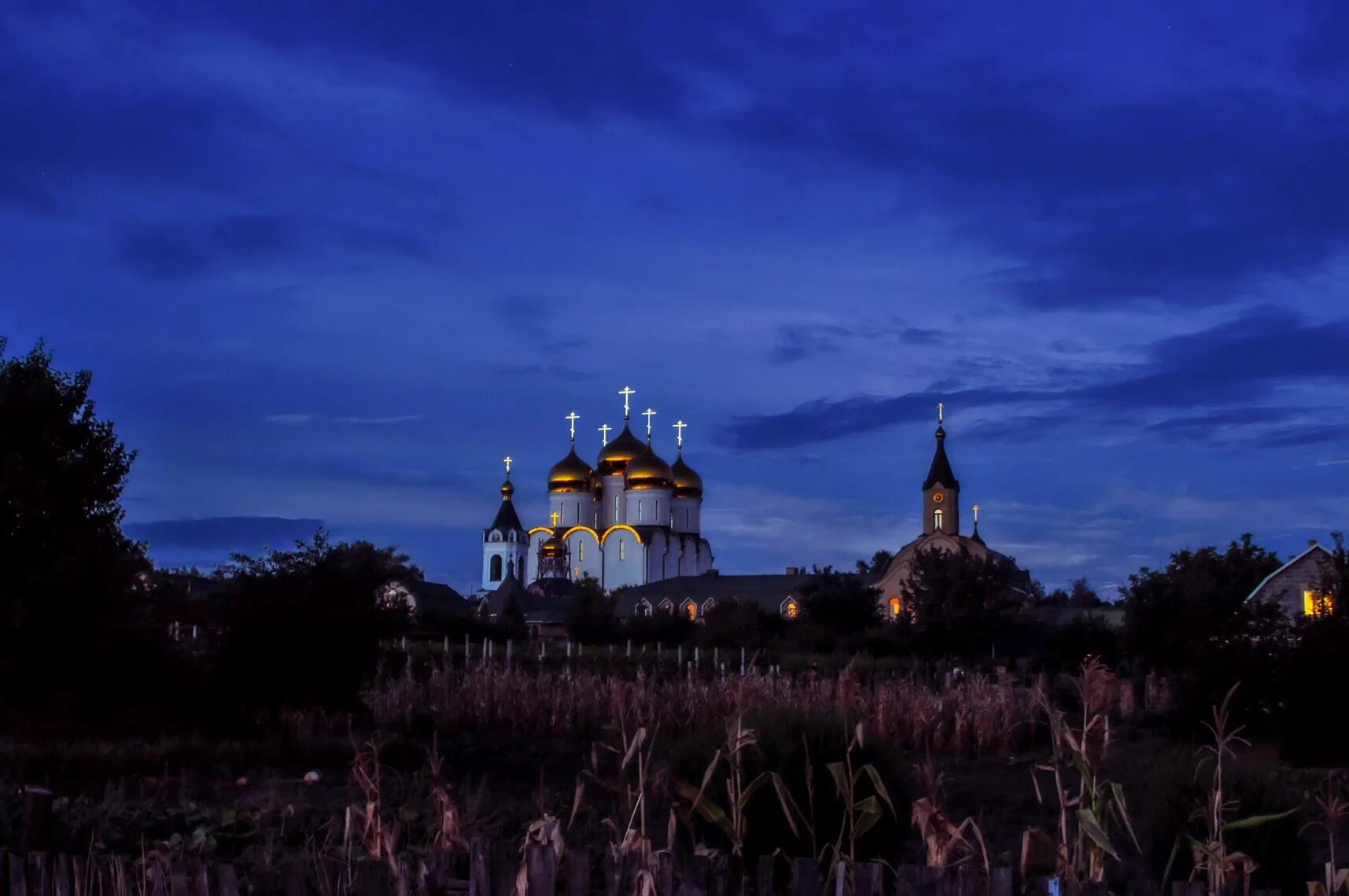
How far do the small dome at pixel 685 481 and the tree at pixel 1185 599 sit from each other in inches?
1866

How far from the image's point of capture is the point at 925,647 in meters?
54.0

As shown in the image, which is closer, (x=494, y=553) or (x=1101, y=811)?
(x=1101, y=811)

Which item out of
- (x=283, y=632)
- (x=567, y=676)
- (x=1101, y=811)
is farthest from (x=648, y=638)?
(x=1101, y=811)

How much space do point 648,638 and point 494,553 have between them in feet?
137

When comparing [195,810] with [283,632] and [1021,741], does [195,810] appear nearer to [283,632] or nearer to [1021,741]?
[283,632]

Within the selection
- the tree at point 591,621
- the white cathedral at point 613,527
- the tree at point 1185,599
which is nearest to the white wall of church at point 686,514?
the white cathedral at point 613,527

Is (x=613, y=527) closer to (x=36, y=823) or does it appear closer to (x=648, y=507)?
(x=648, y=507)

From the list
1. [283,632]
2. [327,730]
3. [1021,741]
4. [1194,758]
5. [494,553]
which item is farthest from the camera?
[494,553]

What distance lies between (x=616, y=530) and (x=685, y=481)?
19.3 feet

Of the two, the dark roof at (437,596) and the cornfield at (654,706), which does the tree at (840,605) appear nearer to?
the dark roof at (437,596)

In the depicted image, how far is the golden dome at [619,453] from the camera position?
321ft

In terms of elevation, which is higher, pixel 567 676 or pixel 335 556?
pixel 335 556

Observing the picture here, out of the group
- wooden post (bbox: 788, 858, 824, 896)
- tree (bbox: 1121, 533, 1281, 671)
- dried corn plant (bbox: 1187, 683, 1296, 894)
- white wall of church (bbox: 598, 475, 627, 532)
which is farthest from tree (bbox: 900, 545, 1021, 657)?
wooden post (bbox: 788, 858, 824, 896)

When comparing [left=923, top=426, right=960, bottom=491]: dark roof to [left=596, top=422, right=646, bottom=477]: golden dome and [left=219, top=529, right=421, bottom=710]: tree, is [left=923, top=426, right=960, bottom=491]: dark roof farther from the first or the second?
[left=219, top=529, right=421, bottom=710]: tree
